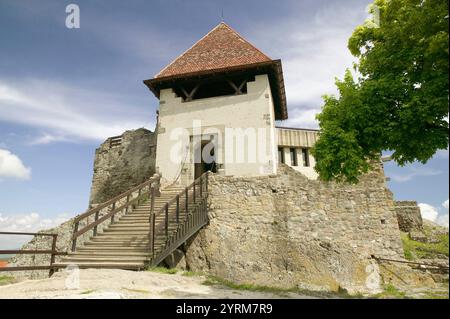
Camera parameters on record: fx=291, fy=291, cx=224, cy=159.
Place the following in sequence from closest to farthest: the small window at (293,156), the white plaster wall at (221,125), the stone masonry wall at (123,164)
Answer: the white plaster wall at (221,125)
the stone masonry wall at (123,164)
the small window at (293,156)

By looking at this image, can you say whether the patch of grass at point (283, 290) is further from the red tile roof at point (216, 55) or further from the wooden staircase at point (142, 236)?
the red tile roof at point (216, 55)

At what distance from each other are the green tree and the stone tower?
188 inches

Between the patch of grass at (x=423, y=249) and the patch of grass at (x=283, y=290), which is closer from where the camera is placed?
the patch of grass at (x=283, y=290)

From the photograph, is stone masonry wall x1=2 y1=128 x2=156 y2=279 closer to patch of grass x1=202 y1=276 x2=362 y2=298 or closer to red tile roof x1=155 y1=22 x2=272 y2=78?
red tile roof x1=155 y1=22 x2=272 y2=78

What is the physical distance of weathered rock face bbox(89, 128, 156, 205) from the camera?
1548 centimetres

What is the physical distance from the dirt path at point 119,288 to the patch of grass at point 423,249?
25.2 ft

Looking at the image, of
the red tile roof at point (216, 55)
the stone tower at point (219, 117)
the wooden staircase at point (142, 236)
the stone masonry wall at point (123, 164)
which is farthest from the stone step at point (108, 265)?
the red tile roof at point (216, 55)

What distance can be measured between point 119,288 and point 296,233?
21.9ft

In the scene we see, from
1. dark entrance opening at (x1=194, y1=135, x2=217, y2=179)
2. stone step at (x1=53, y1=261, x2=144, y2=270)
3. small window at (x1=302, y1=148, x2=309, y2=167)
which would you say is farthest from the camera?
small window at (x1=302, y1=148, x2=309, y2=167)

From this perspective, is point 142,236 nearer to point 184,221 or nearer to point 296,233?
point 184,221

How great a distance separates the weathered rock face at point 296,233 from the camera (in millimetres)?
9625

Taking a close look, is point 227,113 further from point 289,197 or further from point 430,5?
point 430,5

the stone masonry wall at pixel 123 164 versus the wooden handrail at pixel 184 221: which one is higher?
the stone masonry wall at pixel 123 164

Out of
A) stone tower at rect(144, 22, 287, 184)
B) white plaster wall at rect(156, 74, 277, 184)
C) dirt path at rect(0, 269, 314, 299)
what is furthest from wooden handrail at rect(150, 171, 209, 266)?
stone tower at rect(144, 22, 287, 184)
